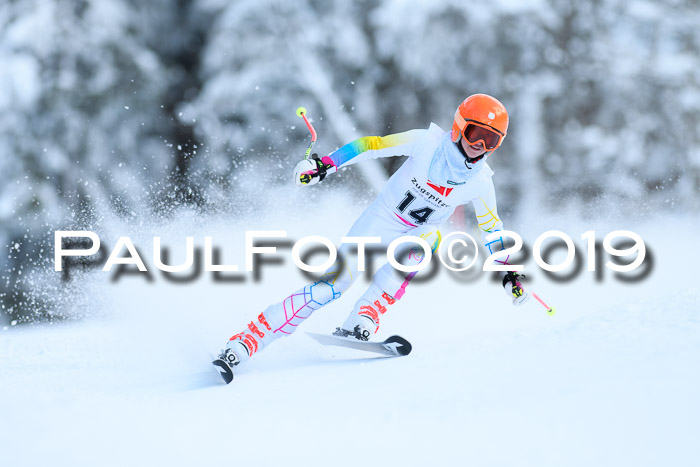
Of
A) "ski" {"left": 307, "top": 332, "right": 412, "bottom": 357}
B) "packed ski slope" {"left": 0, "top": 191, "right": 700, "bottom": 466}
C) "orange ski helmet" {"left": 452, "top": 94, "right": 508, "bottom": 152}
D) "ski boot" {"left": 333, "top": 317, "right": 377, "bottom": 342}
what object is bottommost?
"packed ski slope" {"left": 0, "top": 191, "right": 700, "bottom": 466}

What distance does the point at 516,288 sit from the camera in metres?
3.90

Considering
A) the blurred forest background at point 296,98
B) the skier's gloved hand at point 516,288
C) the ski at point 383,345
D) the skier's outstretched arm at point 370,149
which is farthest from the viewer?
the blurred forest background at point 296,98

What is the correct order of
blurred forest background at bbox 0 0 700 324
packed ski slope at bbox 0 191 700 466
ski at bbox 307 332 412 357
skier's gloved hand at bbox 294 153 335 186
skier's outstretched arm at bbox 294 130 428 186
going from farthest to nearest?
1. blurred forest background at bbox 0 0 700 324
2. ski at bbox 307 332 412 357
3. skier's outstretched arm at bbox 294 130 428 186
4. skier's gloved hand at bbox 294 153 335 186
5. packed ski slope at bbox 0 191 700 466

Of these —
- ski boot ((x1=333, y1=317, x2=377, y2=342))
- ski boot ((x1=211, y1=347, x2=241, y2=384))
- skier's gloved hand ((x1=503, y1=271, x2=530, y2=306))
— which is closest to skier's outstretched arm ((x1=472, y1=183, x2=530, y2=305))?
skier's gloved hand ((x1=503, y1=271, x2=530, y2=306))

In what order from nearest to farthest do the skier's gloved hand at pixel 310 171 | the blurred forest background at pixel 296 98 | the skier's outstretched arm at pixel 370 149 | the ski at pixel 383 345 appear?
the skier's gloved hand at pixel 310 171
the skier's outstretched arm at pixel 370 149
the ski at pixel 383 345
the blurred forest background at pixel 296 98

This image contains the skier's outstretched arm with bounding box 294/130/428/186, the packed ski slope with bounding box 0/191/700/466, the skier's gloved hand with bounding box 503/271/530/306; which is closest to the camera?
the packed ski slope with bounding box 0/191/700/466

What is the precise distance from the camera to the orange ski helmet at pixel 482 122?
140 inches

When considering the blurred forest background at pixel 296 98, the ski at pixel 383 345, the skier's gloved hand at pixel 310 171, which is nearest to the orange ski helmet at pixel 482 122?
the skier's gloved hand at pixel 310 171

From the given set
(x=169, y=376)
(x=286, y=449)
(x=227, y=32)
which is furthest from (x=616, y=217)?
(x=286, y=449)

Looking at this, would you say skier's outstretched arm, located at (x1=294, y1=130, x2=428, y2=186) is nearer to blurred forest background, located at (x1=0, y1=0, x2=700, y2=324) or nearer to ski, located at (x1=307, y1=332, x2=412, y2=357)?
ski, located at (x1=307, y1=332, x2=412, y2=357)

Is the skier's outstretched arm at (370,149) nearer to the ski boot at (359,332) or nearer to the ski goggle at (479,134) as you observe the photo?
the ski goggle at (479,134)

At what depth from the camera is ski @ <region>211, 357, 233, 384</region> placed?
371cm

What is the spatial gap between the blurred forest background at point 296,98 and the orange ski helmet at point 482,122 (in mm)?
6994

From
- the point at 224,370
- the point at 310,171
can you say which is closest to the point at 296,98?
the point at 310,171
